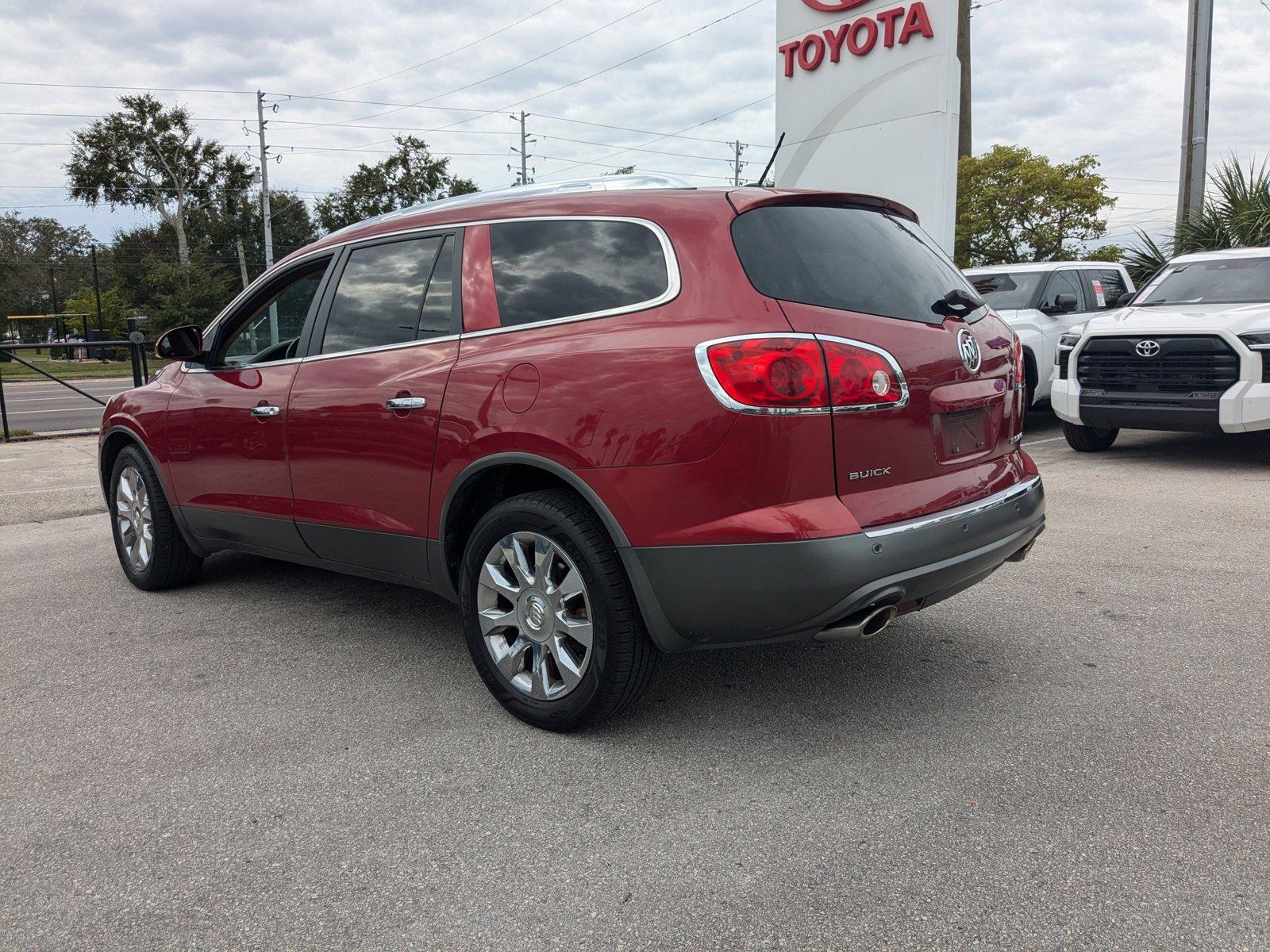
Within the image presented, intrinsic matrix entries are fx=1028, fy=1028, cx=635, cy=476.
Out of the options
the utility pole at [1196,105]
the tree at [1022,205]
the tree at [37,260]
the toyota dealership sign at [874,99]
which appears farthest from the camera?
the tree at [37,260]

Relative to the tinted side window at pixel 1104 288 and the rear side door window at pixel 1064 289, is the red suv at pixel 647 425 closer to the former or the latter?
the rear side door window at pixel 1064 289

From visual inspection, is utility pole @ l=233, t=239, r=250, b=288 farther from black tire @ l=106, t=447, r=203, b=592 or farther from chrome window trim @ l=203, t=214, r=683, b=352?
chrome window trim @ l=203, t=214, r=683, b=352

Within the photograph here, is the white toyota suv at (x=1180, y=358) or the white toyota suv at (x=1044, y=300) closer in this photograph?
the white toyota suv at (x=1180, y=358)

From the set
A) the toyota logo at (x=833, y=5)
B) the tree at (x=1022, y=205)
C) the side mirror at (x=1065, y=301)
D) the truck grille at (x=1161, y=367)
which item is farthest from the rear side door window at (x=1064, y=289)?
the tree at (x=1022, y=205)

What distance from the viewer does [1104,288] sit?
38.5ft

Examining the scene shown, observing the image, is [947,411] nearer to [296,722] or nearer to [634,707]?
[634,707]

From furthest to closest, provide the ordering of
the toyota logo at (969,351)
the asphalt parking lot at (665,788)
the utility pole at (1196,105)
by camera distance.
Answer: the utility pole at (1196,105) < the toyota logo at (969,351) < the asphalt parking lot at (665,788)

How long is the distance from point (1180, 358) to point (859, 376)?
6528 mm

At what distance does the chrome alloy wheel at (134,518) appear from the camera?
17.1ft

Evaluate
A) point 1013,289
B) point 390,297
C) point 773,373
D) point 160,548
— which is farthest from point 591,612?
point 1013,289

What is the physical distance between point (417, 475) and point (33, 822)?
1.52 m

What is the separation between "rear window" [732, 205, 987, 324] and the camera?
3008mm

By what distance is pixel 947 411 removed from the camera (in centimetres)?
317

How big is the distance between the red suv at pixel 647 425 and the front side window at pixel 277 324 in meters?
0.21
